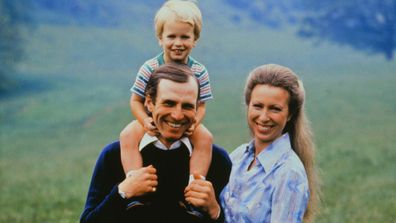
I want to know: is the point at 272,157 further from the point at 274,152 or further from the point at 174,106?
the point at 174,106

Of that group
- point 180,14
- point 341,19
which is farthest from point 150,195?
point 341,19

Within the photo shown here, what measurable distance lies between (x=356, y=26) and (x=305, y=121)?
37.7m

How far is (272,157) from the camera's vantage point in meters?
3.87

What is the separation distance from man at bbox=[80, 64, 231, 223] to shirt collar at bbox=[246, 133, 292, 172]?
30 cm

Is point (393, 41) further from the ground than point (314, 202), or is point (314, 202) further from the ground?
point (393, 41)

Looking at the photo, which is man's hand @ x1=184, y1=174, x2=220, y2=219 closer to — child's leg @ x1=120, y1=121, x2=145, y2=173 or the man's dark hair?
child's leg @ x1=120, y1=121, x2=145, y2=173

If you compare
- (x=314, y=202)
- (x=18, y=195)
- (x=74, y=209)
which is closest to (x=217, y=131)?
(x=18, y=195)

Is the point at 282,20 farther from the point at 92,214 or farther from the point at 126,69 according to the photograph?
the point at 92,214

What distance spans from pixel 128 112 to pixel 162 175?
78.1 feet

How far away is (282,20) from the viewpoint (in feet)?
136

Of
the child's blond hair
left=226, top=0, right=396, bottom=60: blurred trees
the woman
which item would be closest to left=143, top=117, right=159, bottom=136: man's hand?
the woman

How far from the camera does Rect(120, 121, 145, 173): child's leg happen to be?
12.5 ft

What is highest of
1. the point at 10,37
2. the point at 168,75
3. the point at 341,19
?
the point at 341,19

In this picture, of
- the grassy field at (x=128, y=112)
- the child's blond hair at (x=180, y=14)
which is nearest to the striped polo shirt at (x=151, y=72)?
the child's blond hair at (x=180, y=14)
